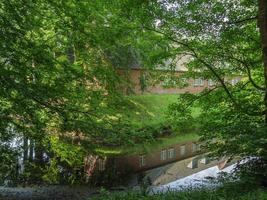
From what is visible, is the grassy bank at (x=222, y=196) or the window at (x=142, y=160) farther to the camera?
the window at (x=142, y=160)

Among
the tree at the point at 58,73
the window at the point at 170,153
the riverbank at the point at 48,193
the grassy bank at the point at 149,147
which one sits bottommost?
the riverbank at the point at 48,193

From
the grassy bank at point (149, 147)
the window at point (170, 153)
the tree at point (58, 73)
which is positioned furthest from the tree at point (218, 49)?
the window at point (170, 153)

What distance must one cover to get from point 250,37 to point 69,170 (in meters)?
8.35

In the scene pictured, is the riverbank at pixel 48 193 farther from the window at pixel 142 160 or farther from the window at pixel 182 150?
the window at pixel 182 150

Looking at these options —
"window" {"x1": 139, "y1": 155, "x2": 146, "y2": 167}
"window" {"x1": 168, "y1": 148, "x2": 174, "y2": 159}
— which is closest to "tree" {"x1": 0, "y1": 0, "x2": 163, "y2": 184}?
"window" {"x1": 139, "y1": 155, "x2": 146, "y2": 167}

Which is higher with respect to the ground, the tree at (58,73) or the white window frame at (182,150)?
the tree at (58,73)

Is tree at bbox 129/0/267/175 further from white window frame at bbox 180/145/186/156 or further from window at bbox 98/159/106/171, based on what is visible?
white window frame at bbox 180/145/186/156

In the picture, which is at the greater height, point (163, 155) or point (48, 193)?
point (163, 155)

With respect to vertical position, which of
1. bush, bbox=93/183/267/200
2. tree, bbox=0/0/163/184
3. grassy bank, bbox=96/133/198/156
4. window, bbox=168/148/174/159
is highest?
tree, bbox=0/0/163/184

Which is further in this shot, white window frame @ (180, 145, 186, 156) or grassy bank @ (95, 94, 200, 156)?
white window frame @ (180, 145, 186, 156)

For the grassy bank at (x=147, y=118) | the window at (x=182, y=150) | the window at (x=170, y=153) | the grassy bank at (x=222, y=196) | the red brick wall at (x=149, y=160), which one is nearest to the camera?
the grassy bank at (x=222, y=196)

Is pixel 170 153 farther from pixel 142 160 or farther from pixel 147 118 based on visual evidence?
pixel 142 160

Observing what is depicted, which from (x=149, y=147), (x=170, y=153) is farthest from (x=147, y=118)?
(x=170, y=153)

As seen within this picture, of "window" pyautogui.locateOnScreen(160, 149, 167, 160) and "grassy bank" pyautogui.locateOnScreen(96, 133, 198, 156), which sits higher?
"grassy bank" pyautogui.locateOnScreen(96, 133, 198, 156)
